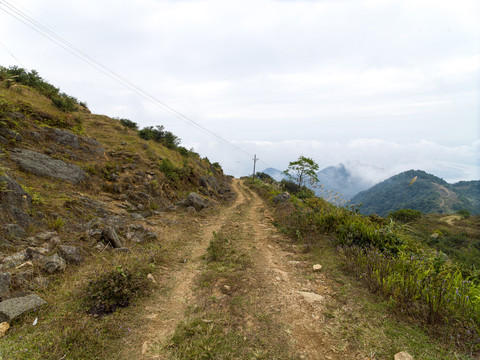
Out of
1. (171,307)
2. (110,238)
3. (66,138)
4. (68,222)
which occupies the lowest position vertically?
(171,307)

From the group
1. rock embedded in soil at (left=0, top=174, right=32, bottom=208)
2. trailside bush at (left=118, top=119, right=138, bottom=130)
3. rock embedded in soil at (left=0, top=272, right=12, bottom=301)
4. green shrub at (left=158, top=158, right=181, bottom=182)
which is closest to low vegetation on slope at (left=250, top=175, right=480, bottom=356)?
rock embedded in soil at (left=0, top=272, right=12, bottom=301)

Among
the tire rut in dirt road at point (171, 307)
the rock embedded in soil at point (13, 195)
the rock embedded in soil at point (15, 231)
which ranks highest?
the rock embedded in soil at point (13, 195)

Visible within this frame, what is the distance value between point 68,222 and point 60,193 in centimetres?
184

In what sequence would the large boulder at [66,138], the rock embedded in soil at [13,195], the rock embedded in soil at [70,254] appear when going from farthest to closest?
the large boulder at [66,138] < the rock embedded in soil at [13,195] < the rock embedded in soil at [70,254]

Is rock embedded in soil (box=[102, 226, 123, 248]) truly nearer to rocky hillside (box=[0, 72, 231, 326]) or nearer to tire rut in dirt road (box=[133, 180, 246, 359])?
rocky hillside (box=[0, 72, 231, 326])

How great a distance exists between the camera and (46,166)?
862cm

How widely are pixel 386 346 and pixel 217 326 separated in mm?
2732

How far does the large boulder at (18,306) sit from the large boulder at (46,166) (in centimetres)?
637

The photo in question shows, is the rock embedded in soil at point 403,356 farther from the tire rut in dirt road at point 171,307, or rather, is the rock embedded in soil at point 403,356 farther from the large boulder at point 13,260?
the large boulder at point 13,260

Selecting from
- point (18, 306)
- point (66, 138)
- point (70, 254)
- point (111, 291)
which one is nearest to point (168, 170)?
point (66, 138)

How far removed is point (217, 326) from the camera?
3.67 metres

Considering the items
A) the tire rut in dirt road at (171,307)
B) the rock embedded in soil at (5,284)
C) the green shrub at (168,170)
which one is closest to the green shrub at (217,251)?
the tire rut in dirt road at (171,307)

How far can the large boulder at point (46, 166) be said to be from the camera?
7.89 m

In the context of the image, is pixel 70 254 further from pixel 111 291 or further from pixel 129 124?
pixel 129 124
